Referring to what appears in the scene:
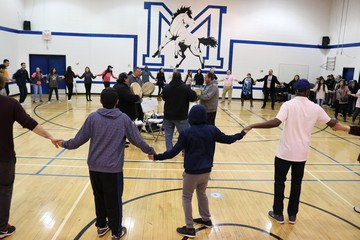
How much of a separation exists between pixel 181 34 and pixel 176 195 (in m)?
17.1

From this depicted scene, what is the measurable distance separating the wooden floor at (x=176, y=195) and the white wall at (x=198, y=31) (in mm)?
12452

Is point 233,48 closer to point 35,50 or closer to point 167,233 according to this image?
point 35,50

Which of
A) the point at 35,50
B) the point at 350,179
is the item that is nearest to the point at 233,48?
the point at 35,50

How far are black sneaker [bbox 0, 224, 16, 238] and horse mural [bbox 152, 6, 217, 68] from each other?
1806 cm

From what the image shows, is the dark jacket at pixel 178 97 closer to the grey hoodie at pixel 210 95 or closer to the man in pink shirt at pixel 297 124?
the grey hoodie at pixel 210 95

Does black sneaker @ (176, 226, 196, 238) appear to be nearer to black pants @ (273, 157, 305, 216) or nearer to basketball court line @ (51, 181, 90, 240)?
black pants @ (273, 157, 305, 216)

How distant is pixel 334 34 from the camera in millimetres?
21422

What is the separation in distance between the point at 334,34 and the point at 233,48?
21.6ft

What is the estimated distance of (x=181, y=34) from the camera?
21.4 m

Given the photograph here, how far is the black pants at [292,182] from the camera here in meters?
4.66

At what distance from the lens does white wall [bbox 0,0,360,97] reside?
67.3 feet

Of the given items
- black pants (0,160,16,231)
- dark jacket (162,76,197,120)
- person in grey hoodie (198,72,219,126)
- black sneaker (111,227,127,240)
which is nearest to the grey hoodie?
person in grey hoodie (198,72,219,126)

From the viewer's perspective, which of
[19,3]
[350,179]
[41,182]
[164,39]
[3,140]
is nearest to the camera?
[3,140]

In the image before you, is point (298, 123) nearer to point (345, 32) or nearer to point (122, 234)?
point (122, 234)
